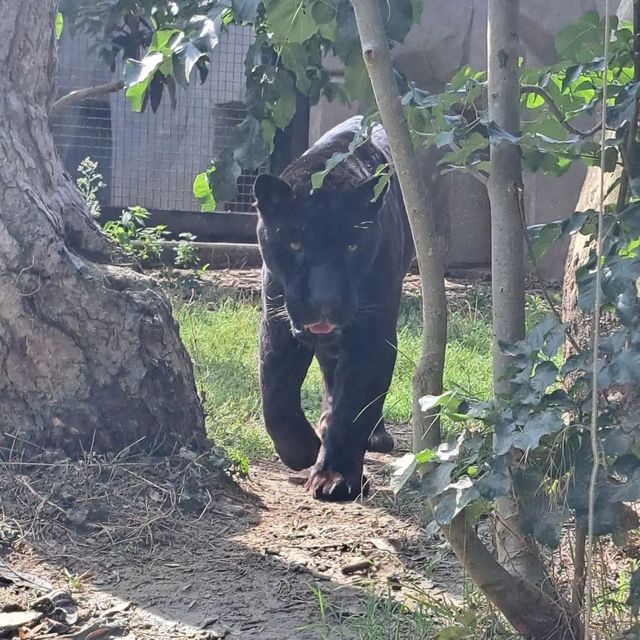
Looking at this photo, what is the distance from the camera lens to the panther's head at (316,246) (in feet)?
13.0

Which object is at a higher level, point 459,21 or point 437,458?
point 459,21

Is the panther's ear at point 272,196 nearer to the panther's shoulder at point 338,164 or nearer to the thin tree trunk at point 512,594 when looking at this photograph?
the panther's shoulder at point 338,164

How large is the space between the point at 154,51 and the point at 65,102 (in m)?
4.14

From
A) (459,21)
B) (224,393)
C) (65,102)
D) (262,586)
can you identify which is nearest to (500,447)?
(262,586)

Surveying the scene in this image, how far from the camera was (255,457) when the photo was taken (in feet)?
15.0

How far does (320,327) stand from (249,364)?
1.89m

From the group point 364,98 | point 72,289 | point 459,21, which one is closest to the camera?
point 364,98

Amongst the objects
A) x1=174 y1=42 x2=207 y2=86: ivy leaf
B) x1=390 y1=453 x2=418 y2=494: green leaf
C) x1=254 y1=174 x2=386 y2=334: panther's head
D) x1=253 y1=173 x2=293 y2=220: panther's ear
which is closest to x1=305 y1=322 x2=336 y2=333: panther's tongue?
x1=254 y1=174 x2=386 y2=334: panther's head

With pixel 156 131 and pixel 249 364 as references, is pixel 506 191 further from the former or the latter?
pixel 156 131

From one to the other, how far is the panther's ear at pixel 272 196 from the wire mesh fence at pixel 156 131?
5115 mm

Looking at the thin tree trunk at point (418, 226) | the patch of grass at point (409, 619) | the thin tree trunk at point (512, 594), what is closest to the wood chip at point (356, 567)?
the patch of grass at point (409, 619)

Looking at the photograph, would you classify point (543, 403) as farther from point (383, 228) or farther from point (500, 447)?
point (383, 228)

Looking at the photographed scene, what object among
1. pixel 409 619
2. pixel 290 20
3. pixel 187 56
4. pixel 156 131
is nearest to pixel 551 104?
pixel 290 20

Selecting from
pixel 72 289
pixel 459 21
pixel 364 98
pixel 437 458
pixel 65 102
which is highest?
pixel 459 21
